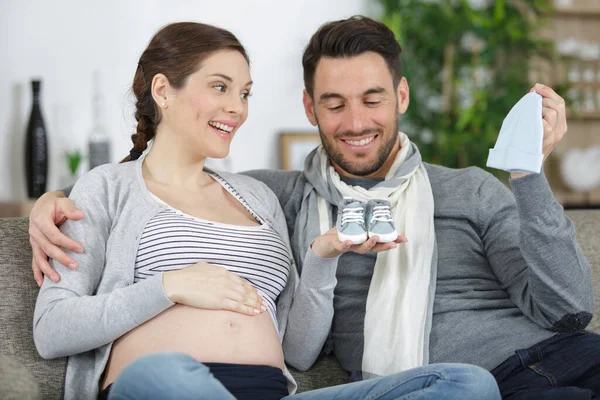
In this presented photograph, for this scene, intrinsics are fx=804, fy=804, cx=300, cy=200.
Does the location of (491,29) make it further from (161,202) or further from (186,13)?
(161,202)

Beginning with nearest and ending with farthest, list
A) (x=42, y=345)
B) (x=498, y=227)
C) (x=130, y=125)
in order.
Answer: (x=42, y=345) < (x=498, y=227) < (x=130, y=125)

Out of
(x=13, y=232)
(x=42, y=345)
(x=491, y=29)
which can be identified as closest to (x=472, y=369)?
(x=42, y=345)

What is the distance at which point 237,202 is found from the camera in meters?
1.96

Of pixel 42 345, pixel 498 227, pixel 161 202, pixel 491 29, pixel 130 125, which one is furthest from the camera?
pixel 491 29

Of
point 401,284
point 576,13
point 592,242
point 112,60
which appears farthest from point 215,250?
A: point 576,13

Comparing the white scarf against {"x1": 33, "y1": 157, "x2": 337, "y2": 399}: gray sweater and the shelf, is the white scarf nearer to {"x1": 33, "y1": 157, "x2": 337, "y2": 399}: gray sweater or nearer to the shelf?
{"x1": 33, "y1": 157, "x2": 337, "y2": 399}: gray sweater

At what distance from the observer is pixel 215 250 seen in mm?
1749

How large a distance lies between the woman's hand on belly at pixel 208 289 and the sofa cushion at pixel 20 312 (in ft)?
1.06

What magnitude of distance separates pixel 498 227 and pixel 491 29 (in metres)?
2.69

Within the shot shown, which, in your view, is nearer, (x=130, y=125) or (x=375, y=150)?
(x=375, y=150)

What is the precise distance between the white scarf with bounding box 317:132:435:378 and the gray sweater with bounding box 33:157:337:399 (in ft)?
Answer: 0.52

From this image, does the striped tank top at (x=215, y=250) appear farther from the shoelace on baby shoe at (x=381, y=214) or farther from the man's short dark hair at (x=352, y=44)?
the man's short dark hair at (x=352, y=44)

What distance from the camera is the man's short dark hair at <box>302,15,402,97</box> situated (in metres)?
2.09

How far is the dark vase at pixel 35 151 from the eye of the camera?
3.72m
